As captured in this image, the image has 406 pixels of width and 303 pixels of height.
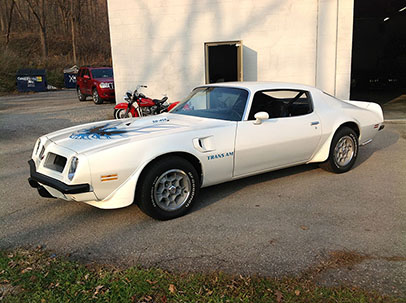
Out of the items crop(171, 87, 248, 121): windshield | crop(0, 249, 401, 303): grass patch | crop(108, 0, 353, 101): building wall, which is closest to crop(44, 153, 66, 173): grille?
crop(0, 249, 401, 303): grass patch

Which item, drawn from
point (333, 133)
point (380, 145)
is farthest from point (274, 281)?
point (380, 145)

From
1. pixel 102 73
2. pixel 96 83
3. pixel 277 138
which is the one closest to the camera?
pixel 277 138

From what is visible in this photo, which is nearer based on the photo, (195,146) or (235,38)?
(195,146)

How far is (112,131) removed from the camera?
422 centimetres

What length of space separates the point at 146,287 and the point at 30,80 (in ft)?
→ 83.3

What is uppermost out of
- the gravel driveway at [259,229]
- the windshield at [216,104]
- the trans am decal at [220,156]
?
the windshield at [216,104]

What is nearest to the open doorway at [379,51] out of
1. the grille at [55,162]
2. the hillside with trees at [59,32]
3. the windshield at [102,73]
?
the windshield at [102,73]

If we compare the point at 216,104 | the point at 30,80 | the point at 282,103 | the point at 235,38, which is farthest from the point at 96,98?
the point at 282,103

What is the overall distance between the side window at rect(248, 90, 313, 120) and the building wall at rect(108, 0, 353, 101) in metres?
6.91

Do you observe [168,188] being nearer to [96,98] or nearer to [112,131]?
[112,131]

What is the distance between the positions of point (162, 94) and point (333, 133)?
814 centimetres

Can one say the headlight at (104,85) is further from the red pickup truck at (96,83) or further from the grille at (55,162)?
the grille at (55,162)

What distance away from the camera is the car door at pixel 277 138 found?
4422 mm

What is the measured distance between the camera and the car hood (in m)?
3.79
